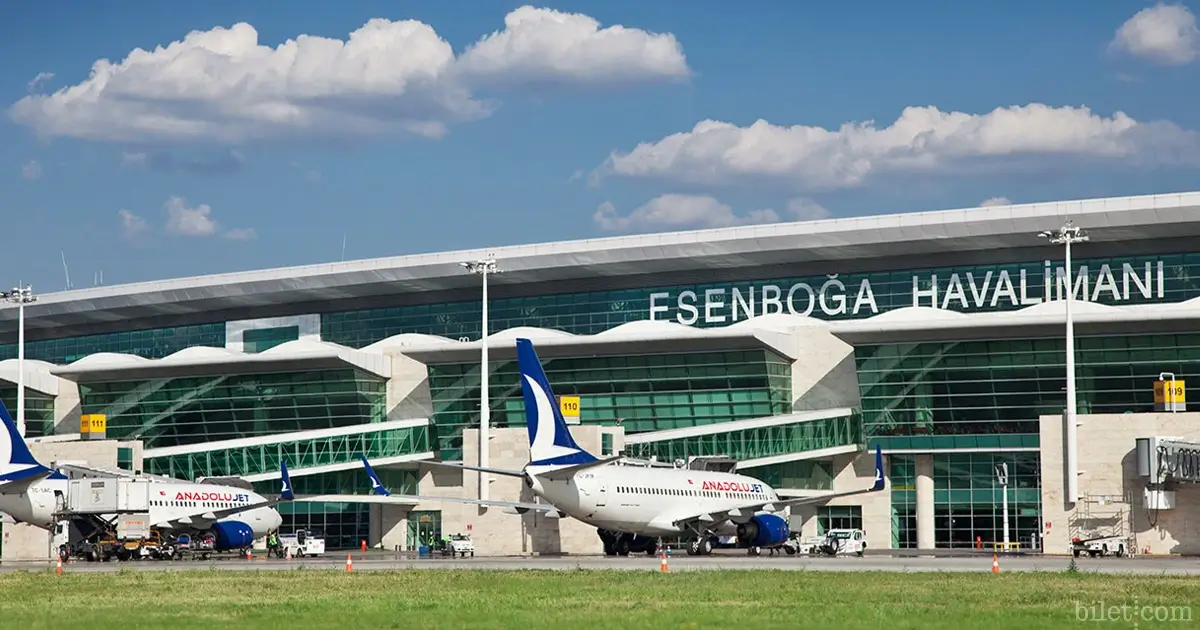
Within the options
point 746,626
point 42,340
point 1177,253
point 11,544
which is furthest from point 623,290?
point 746,626

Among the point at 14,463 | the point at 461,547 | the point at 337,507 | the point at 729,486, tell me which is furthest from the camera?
the point at 337,507

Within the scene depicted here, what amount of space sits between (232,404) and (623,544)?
42962 mm

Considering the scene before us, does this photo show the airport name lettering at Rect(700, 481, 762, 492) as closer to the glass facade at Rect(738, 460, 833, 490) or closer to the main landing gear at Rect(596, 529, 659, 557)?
the main landing gear at Rect(596, 529, 659, 557)

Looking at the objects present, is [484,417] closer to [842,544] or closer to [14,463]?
[842,544]

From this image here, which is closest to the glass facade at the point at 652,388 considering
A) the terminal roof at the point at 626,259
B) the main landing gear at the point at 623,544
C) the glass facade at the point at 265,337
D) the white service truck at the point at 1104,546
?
the terminal roof at the point at 626,259

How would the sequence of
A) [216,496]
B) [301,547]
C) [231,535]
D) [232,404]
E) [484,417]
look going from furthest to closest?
[232,404] < [484,417] < [301,547] < [216,496] < [231,535]

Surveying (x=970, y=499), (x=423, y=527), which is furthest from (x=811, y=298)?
(x=423, y=527)

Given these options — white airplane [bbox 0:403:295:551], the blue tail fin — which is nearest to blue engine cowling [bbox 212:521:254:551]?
white airplane [bbox 0:403:295:551]

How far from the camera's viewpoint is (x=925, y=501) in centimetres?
9369

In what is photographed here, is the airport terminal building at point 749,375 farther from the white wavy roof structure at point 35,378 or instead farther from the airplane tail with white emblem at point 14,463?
the airplane tail with white emblem at point 14,463

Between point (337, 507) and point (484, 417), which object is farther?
point (337, 507)

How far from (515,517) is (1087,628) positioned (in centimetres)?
5257

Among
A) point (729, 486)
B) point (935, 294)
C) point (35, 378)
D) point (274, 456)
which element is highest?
point (935, 294)

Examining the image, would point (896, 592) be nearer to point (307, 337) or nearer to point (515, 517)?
point (515, 517)
